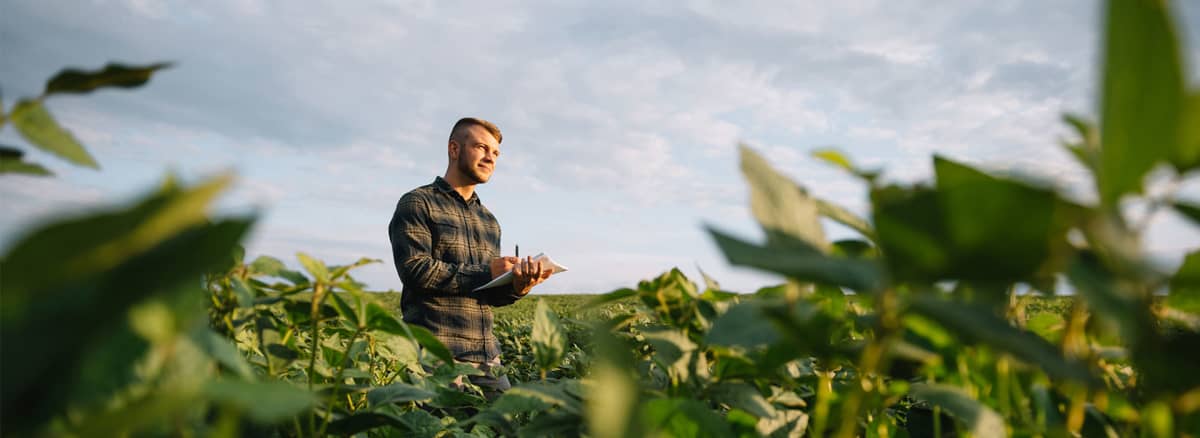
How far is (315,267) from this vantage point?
0.71m

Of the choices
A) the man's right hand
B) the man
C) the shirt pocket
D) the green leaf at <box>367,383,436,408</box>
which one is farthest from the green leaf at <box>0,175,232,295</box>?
the shirt pocket

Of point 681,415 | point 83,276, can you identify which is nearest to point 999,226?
point 681,415

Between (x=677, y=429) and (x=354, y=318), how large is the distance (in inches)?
16.5

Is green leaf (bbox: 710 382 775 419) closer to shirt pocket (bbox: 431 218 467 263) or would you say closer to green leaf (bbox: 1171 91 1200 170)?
green leaf (bbox: 1171 91 1200 170)

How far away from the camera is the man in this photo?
4.01m

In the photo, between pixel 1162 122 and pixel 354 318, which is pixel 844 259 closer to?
pixel 1162 122

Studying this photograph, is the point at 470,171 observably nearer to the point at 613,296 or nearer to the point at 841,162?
the point at 613,296

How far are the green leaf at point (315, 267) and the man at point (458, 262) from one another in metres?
3.01

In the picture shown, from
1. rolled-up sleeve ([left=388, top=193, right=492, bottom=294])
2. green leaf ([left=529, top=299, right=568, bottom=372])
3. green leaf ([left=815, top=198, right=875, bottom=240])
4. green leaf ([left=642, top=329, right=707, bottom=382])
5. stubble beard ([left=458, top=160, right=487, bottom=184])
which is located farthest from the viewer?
stubble beard ([left=458, top=160, right=487, bottom=184])

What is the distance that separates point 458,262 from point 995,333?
429 centimetres

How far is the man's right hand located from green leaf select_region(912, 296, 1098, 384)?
373 cm

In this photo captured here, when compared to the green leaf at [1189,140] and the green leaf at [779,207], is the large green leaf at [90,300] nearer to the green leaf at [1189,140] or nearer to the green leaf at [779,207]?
the green leaf at [779,207]

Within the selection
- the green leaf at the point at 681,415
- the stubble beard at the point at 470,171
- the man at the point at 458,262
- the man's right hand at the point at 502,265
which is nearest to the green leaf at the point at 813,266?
the green leaf at the point at 681,415

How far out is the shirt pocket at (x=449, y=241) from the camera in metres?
A: 4.35
